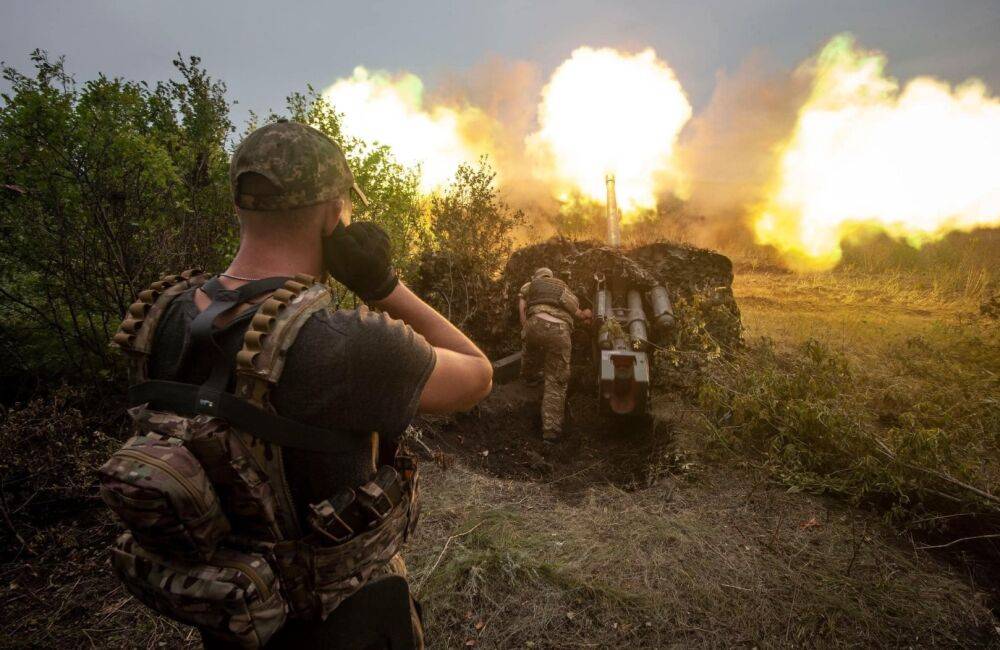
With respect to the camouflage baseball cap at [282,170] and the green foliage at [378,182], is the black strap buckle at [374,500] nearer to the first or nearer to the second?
the camouflage baseball cap at [282,170]

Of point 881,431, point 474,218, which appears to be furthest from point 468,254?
point 881,431

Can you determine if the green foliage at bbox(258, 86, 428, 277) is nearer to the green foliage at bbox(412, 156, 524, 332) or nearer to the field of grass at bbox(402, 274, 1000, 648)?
the green foliage at bbox(412, 156, 524, 332)

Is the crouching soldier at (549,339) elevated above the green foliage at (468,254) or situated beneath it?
situated beneath

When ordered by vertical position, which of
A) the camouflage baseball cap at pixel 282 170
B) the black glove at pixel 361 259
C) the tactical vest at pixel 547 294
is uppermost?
the camouflage baseball cap at pixel 282 170

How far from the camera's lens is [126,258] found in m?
4.27

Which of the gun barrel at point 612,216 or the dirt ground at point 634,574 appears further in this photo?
the gun barrel at point 612,216

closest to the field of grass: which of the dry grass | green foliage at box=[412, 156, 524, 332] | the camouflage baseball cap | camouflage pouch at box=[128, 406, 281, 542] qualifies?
the dry grass

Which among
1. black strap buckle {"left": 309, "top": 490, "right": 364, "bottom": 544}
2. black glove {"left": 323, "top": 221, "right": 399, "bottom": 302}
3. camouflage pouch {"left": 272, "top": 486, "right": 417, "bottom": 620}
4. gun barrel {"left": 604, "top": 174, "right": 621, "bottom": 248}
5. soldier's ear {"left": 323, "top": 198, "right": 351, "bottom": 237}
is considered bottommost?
camouflage pouch {"left": 272, "top": 486, "right": 417, "bottom": 620}

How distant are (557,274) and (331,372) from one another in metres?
8.19

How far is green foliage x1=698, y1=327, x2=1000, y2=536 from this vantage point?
11.7ft

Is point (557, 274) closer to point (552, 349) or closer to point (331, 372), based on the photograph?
point (552, 349)

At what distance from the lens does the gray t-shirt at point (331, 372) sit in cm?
122

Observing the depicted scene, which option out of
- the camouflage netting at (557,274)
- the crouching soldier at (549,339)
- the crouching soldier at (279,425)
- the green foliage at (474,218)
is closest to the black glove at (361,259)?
the crouching soldier at (279,425)

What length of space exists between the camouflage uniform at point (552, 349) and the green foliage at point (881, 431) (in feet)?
6.29
